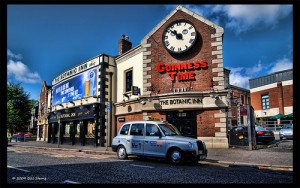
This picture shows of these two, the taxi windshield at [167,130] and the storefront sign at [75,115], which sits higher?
the storefront sign at [75,115]

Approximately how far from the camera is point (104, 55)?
21.4 meters

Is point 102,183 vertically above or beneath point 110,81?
beneath

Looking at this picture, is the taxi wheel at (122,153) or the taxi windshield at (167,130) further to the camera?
the taxi wheel at (122,153)

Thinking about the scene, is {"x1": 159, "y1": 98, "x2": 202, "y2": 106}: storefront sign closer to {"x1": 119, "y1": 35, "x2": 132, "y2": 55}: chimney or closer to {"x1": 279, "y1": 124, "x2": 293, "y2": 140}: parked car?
{"x1": 119, "y1": 35, "x2": 132, "y2": 55}: chimney

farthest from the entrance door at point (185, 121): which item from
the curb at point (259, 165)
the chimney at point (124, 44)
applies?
the chimney at point (124, 44)

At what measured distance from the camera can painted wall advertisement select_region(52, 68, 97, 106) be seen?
22.1 meters

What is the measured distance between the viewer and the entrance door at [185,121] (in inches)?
625

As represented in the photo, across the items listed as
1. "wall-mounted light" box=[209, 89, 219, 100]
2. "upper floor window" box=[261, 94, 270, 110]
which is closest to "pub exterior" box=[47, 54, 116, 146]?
"wall-mounted light" box=[209, 89, 219, 100]

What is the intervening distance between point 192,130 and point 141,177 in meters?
9.85

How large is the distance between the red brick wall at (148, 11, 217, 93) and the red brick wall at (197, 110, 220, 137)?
1727 millimetres

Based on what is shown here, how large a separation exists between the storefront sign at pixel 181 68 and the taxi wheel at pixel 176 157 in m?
7.76

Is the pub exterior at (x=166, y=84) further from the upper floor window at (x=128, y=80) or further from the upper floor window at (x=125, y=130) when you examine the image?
the upper floor window at (x=125, y=130)
